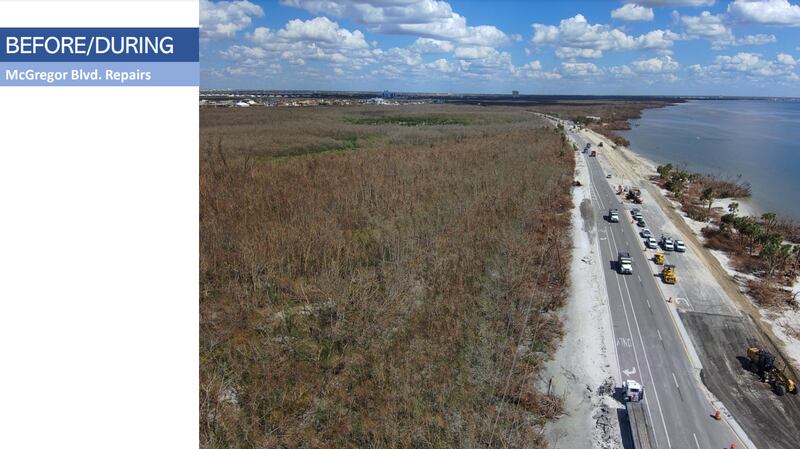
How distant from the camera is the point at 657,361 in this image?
29.9m

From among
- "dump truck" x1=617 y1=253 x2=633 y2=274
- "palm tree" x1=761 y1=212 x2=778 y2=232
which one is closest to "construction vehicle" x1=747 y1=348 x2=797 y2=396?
"dump truck" x1=617 y1=253 x2=633 y2=274

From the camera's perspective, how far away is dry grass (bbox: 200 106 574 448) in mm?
22812

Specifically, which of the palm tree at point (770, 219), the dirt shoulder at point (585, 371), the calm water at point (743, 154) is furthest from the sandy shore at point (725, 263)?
the dirt shoulder at point (585, 371)

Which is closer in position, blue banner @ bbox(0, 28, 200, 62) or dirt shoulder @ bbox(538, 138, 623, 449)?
blue banner @ bbox(0, 28, 200, 62)

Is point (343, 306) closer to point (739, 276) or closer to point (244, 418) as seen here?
point (244, 418)

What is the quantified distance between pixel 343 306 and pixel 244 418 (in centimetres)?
1104

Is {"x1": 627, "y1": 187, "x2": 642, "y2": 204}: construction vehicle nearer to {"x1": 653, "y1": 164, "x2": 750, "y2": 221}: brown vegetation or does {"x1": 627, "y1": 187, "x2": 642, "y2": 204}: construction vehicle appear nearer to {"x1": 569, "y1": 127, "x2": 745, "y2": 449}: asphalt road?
{"x1": 653, "y1": 164, "x2": 750, "y2": 221}: brown vegetation

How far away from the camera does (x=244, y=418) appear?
22703mm

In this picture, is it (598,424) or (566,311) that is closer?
(598,424)

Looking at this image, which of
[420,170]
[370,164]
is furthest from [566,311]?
[370,164]

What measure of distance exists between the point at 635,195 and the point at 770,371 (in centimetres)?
5225

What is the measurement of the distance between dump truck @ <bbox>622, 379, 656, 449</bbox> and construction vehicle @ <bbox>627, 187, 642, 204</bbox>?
55073mm

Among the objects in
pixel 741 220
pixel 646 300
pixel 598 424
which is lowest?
pixel 598 424

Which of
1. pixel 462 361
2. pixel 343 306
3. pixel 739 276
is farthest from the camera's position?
pixel 739 276
